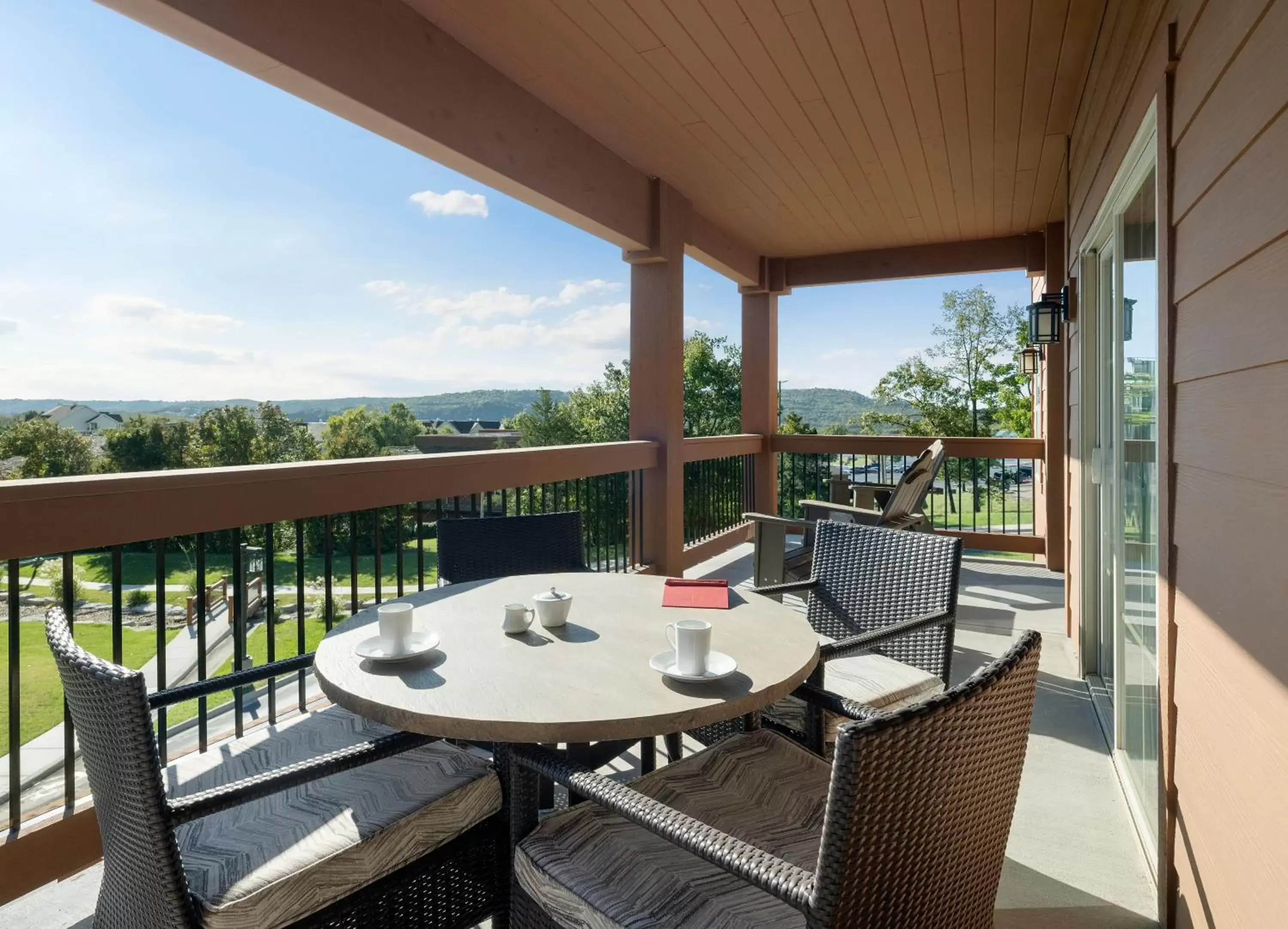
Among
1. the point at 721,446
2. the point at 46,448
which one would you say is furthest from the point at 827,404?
the point at 46,448

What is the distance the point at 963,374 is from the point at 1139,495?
18.2 meters

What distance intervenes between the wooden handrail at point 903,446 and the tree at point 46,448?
21.4 metres

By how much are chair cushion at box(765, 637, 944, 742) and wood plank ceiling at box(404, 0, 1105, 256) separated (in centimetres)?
233

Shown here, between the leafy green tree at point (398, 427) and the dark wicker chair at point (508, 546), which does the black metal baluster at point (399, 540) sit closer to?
the dark wicker chair at point (508, 546)

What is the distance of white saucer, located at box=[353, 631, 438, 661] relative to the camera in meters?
1.49

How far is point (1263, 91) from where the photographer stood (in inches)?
41.1

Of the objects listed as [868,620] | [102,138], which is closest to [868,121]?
[868,620]

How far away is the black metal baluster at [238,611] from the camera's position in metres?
2.19

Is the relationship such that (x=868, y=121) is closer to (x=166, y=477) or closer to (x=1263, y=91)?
(x=1263, y=91)

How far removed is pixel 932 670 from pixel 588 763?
108 cm

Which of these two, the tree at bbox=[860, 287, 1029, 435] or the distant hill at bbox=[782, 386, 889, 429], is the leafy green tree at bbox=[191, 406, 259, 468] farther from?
the tree at bbox=[860, 287, 1029, 435]

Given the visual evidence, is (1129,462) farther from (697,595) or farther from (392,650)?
(392,650)

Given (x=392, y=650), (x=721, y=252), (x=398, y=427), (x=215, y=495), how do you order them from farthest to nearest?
(x=398, y=427) < (x=721, y=252) < (x=215, y=495) < (x=392, y=650)

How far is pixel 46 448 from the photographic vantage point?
2056 cm
